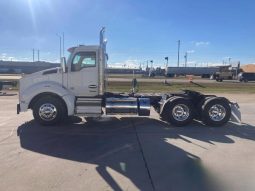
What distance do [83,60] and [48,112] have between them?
2.20 m

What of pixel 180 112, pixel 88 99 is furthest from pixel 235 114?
pixel 88 99

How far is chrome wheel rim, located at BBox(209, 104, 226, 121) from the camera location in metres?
11.3

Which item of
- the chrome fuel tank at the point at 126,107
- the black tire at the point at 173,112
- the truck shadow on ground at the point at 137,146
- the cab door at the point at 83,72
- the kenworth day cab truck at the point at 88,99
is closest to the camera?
the truck shadow on ground at the point at 137,146

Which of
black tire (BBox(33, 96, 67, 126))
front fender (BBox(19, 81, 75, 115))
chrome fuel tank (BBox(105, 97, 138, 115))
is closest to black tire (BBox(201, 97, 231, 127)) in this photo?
chrome fuel tank (BBox(105, 97, 138, 115))

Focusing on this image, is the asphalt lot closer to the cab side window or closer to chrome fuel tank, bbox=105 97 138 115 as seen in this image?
chrome fuel tank, bbox=105 97 138 115

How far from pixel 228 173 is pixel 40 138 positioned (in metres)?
5.16

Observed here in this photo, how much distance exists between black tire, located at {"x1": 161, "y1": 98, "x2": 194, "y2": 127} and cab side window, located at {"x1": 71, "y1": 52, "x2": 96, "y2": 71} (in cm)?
298

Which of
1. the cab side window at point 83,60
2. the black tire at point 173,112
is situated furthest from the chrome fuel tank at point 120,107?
the cab side window at point 83,60

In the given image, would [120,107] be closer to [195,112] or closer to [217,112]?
[195,112]

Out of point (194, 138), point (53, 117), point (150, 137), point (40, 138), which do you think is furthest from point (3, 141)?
point (194, 138)

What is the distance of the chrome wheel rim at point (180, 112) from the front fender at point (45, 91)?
3.51 metres

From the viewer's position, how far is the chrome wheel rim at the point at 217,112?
11305mm

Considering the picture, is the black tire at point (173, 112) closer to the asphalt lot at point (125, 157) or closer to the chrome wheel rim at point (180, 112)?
the chrome wheel rim at point (180, 112)

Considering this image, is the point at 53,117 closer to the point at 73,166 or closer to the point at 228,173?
the point at 73,166
